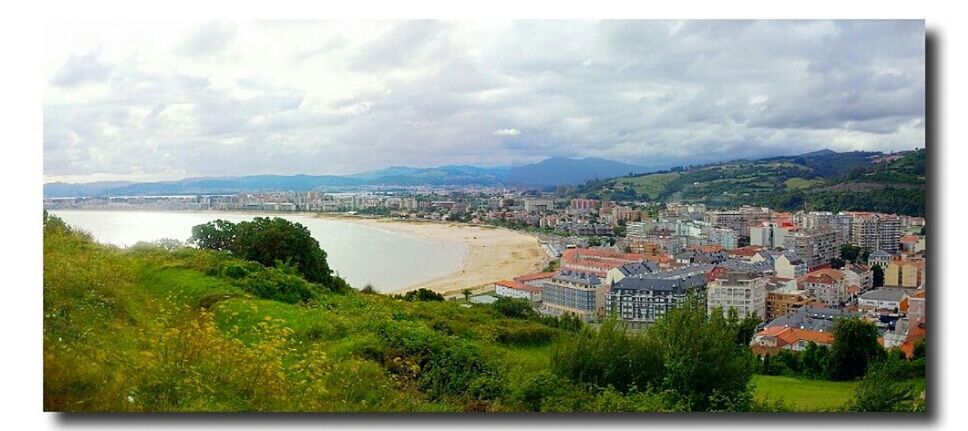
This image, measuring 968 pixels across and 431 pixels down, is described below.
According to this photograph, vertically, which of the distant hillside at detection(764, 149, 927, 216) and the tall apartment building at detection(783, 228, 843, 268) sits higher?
the distant hillside at detection(764, 149, 927, 216)

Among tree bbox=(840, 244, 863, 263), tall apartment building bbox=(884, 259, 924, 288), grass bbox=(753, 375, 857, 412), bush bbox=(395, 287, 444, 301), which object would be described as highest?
tree bbox=(840, 244, 863, 263)

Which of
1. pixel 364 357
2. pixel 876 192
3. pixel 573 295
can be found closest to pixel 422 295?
pixel 364 357

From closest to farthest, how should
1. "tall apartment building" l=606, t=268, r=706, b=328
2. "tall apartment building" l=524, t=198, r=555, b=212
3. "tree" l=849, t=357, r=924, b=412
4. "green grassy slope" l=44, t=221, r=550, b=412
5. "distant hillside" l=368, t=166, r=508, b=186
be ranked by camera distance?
"green grassy slope" l=44, t=221, r=550, b=412, "tree" l=849, t=357, r=924, b=412, "tall apartment building" l=606, t=268, r=706, b=328, "distant hillside" l=368, t=166, r=508, b=186, "tall apartment building" l=524, t=198, r=555, b=212

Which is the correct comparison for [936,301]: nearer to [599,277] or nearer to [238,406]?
[599,277]

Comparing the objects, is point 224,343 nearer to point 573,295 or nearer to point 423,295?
point 423,295

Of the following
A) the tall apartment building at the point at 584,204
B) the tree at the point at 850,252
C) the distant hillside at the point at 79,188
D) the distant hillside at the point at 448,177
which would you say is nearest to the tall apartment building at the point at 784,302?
the tree at the point at 850,252

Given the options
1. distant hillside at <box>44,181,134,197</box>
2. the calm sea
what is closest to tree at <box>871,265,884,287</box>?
the calm sea

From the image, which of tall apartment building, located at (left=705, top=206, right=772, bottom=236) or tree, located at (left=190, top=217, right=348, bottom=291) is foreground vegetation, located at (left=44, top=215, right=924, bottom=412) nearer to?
tree, located at (left=190, top=217, right=348, bottom=291)
